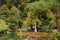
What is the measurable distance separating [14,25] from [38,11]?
151 cm

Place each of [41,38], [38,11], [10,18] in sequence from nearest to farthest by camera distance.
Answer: [41,38] < [38,11] < [10,18]

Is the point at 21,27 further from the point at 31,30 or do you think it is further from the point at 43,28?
the point at 43,28

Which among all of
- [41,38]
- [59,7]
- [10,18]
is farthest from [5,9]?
[59,7]

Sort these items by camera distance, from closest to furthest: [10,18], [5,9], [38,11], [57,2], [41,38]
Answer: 1. [57,2]
2. [41,38]
3. [38,11]
4. [10,18]
5. [5,9]

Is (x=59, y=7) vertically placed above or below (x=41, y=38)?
above

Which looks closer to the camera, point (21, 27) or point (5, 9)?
point (21, 27)

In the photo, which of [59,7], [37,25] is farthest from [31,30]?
[59,7]

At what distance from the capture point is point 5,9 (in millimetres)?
12078

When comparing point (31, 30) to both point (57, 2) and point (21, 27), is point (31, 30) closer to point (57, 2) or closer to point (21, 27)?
point (21, 27)

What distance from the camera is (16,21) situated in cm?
1138

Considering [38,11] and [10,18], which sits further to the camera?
[10,18]

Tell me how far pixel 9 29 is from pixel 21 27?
28.1 inches

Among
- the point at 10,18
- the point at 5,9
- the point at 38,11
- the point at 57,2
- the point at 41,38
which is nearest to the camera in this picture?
the point at 57,2

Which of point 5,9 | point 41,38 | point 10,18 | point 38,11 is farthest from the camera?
point 5,9
